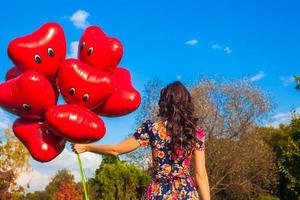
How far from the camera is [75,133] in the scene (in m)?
4.93

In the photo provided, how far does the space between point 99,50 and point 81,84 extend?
49cm

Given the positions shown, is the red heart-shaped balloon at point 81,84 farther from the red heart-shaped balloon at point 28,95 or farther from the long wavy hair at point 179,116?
the long wavy hair at point 179,116

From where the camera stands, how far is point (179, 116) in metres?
4.21

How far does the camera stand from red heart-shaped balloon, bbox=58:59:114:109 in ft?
17.3

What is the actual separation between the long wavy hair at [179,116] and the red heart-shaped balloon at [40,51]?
1735 millimetres

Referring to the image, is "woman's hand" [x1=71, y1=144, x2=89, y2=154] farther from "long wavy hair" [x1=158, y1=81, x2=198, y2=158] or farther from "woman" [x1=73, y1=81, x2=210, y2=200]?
"long wavy hair" [x1=158, y1=81, x2=198, y2=158]

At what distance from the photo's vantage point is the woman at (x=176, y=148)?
4211mm

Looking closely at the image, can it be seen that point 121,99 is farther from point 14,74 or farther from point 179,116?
point 179,116

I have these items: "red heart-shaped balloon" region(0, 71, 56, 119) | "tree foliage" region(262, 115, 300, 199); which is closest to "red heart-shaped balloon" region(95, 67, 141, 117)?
"red heart-shaped balloon" region(0, 71, 56, 119)

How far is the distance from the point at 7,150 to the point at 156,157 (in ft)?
44.3

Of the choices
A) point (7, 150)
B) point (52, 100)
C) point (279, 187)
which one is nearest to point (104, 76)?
point (52, 100)

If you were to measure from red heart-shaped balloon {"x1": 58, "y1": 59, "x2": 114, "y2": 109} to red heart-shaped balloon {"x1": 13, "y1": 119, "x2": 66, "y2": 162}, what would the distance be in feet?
1.35

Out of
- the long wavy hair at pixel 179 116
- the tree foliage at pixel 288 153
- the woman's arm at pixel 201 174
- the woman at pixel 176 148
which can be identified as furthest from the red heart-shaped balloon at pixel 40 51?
the tree foliage at pixel 288 153

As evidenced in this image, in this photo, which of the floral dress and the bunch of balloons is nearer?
the floral dress
